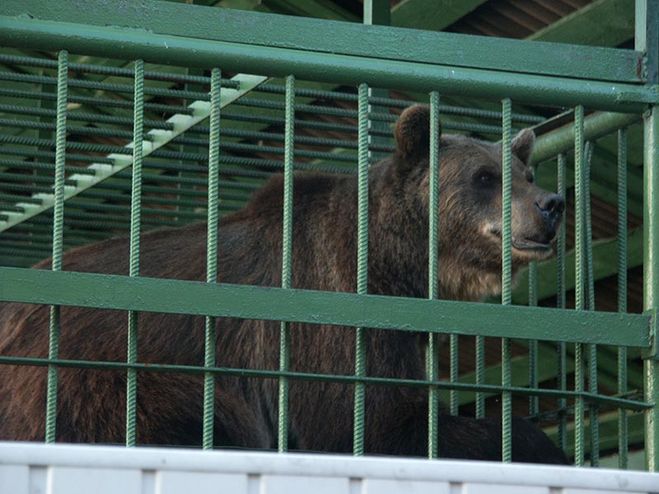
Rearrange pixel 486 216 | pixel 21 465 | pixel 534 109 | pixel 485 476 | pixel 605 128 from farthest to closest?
1. pixel 534 109
2. pixel 486 216
3. pixel 605 128
4. pixel 485 476
5. pixel 21 465

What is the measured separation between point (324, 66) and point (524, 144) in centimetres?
215

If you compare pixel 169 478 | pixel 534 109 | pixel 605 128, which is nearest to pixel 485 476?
pixel 169 478

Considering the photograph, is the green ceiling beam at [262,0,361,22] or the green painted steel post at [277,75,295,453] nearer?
the green painted steel post at [277,75,295,453]

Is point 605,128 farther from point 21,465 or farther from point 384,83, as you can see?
point 21,465

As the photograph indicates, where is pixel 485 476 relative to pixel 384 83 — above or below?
below

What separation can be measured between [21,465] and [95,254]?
11.0 feet

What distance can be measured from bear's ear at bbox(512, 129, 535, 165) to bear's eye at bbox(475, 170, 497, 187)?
0.18 meters

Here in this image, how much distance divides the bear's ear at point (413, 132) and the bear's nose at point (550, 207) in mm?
650

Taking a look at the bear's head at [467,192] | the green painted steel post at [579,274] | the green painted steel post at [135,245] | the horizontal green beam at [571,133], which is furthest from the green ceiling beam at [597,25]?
the green painted steel post at [135,245]

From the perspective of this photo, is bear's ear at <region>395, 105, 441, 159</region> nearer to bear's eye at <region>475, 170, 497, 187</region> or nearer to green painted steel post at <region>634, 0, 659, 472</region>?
bear's eye at <region>475, 170, 497, 187</region>

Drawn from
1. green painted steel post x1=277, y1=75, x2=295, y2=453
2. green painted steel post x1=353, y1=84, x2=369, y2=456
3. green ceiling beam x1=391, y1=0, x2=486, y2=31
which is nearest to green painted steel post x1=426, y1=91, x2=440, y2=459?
green painted steel post x1=353, y1=84, x2=369, y2=456

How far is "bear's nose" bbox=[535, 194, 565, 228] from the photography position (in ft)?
22.7

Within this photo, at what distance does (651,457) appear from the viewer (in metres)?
5.63

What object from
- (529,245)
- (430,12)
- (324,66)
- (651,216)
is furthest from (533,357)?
(430,12)
